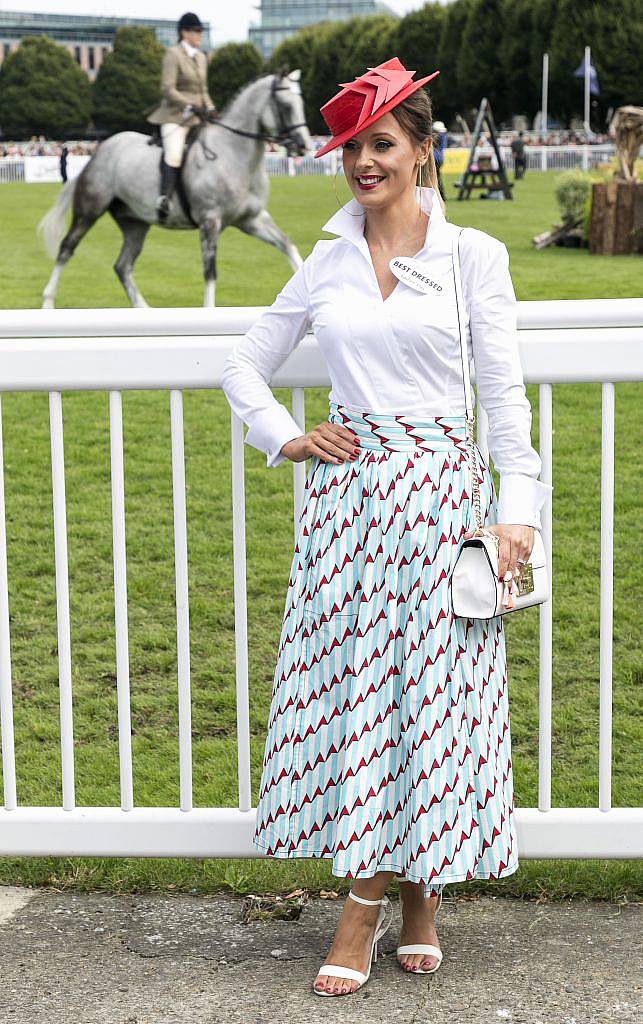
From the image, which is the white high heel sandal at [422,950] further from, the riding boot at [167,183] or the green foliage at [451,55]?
the green foliage at [451,55]

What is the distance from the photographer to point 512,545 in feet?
8.41

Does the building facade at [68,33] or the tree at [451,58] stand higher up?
the building facade at [68,33]

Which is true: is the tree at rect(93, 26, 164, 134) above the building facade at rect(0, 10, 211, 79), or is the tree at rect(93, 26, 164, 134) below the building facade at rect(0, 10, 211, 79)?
below

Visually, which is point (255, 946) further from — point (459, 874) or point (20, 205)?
point (20, 205)

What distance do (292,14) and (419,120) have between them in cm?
19791

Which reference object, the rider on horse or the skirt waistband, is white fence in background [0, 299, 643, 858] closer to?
the skirt waistband

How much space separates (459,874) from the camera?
255 centimetres

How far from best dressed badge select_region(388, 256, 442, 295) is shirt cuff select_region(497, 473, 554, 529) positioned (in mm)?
366

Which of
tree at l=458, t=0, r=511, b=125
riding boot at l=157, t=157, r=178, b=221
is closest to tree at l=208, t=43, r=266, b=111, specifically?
tree at l=458, t=0, r=511, b=125

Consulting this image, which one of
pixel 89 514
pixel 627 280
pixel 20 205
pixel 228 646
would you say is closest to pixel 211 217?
pixel 627 280

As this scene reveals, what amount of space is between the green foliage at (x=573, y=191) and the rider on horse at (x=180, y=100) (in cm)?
597

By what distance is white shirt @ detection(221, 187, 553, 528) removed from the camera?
2533 millimetres

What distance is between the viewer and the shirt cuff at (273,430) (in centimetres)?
270

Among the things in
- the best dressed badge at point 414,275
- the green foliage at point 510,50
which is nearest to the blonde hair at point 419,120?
the best dressed badge at point 414,275
